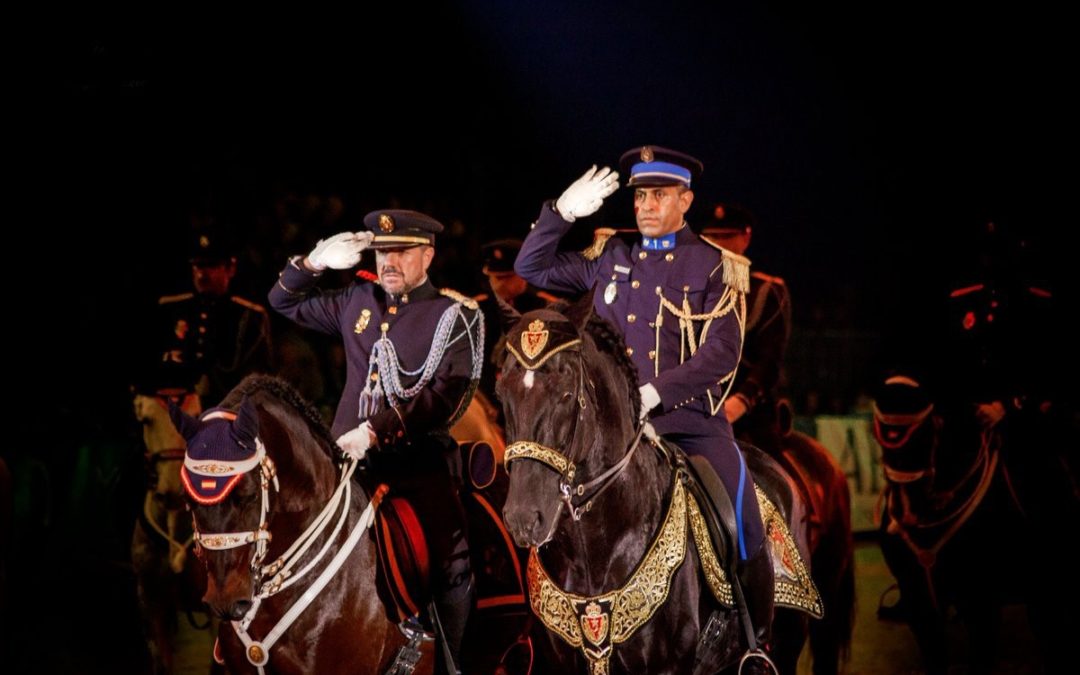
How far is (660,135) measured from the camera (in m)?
14.2

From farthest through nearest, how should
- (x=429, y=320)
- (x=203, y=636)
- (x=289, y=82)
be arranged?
(x=289, y=82), (x=203, y=636), (x=429, y=320)

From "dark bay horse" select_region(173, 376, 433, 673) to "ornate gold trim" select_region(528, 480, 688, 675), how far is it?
3.12 ft

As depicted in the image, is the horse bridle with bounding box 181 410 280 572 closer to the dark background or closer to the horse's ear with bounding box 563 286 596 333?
the horse's ear with bounding box 563 286 596 333

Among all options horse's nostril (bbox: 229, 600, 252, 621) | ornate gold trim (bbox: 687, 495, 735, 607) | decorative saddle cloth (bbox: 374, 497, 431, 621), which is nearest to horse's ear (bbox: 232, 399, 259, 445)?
horse's nostril (bbox: 229, 600, 252, 621)

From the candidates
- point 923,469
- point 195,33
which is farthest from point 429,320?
point 195,33

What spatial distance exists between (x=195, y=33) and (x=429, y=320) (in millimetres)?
7647

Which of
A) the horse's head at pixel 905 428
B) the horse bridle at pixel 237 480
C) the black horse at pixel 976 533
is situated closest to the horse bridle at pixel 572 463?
the horse bridle at pixel 237 480

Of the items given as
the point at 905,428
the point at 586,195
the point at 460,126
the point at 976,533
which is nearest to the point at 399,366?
the point at 586,195

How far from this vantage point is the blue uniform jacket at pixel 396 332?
581cm

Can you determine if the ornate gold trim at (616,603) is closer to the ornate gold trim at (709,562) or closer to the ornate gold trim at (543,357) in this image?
the ornate gold trim at (709,562)

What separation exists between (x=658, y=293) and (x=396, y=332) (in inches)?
51.2

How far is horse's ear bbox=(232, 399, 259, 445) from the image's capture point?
15.7 ft

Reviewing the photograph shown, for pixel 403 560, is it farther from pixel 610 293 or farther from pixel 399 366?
pixel 610 293

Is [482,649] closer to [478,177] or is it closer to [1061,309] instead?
[1061,309]
